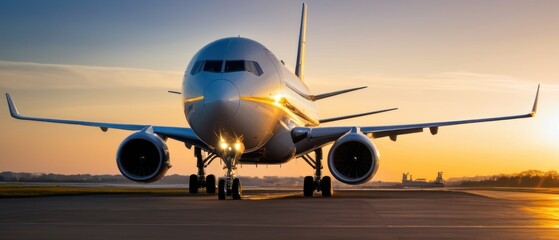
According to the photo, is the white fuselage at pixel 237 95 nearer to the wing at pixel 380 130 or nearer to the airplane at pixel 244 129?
the airplane at pixel 244 129

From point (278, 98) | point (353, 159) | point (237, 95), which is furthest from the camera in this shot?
point (353, 159)

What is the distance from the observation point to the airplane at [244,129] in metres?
23.5

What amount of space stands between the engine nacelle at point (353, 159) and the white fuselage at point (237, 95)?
2186 mm

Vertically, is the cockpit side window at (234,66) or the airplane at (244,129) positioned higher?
the cockpit side window at (234,66)

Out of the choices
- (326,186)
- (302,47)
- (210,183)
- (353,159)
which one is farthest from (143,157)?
(302,47)

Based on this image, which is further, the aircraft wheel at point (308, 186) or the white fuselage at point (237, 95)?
the aircraft wheel at point (308, 186)

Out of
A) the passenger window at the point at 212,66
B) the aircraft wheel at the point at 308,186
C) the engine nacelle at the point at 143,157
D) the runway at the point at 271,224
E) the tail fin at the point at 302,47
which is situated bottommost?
the runway at the point at 271,224

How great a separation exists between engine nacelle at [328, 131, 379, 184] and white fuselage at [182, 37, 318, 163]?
219 cm

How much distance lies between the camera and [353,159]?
86.8 feet

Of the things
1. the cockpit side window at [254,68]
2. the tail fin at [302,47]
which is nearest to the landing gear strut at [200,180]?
the cockpit side window at [254,68]

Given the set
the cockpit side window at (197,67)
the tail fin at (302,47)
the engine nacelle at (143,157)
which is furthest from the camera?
the tail fin at (302,47)

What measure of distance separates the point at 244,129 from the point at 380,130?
8200 millimetres

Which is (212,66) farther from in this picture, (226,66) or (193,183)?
(193,183)

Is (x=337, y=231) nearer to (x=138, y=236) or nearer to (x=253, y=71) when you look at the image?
(x=138, y=236)
